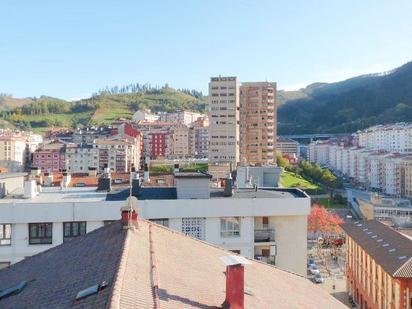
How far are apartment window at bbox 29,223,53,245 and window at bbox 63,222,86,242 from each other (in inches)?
22.4

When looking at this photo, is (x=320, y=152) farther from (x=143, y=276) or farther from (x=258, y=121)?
(x=143, y=276)

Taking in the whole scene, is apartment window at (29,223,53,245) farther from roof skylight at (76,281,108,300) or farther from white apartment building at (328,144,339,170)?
white apartment building at (328,144,339,170)

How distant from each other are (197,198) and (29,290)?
532 inches

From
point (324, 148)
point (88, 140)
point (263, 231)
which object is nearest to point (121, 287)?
point (263, 231)

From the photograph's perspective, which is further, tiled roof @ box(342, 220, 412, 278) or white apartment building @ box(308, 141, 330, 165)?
white apartment building @ box(308, 141, 330, 165)

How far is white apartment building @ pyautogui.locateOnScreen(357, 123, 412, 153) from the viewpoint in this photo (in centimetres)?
14862

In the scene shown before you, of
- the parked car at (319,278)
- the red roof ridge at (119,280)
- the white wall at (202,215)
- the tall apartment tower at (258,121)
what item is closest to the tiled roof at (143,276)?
the red roof ridge at (119,280)

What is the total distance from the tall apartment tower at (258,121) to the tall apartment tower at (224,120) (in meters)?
5.87

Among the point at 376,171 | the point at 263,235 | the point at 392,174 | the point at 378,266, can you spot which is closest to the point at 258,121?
the point at 392,174

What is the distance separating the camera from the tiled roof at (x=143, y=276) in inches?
314

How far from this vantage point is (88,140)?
131500mm

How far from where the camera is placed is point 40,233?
21422 mm

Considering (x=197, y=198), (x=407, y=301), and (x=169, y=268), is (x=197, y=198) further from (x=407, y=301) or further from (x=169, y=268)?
(x=169, y=268)

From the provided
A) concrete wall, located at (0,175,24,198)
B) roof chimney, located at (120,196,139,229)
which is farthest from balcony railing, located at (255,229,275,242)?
concrete wall, located at (0,175,24,198)
